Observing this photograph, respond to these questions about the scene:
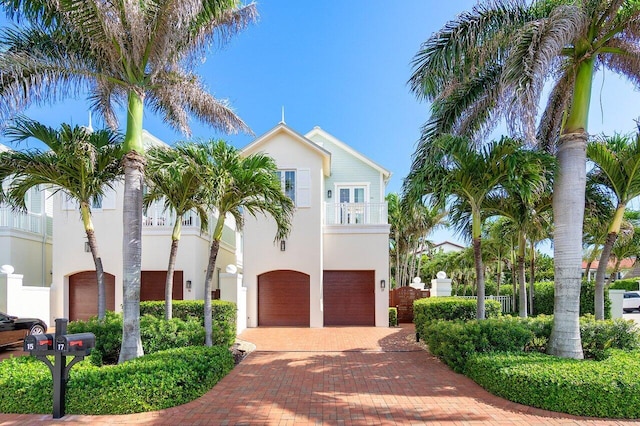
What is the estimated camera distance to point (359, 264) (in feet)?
49.2

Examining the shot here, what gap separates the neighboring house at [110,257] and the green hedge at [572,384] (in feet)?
35.9

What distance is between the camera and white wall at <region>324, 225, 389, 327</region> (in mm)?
14836

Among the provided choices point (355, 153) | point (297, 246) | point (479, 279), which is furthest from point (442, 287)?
point (355, 153)

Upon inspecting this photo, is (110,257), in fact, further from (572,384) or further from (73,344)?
(572,384)

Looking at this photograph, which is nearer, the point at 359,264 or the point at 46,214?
the point at 359,264

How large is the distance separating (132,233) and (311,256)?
25.8 feet

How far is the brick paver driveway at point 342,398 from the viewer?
537 cm

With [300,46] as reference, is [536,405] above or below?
below

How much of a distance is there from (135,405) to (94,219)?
1083 cm

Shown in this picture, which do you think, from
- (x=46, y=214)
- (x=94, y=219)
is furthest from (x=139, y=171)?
(x=46, y=214)

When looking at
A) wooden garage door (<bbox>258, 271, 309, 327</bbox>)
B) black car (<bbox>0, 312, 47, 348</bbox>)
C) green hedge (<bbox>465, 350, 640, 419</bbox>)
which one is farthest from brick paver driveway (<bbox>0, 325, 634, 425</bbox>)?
black car (<bbox>0, 312, 47, 348</bbox>)

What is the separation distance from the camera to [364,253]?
15.0 m

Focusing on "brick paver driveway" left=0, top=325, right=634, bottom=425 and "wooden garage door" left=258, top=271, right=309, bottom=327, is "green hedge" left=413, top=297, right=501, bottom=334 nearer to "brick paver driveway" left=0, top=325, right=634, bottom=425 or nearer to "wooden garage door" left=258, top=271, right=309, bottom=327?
"brick paver driveway" left=0, top=325, right=634, bottom=425

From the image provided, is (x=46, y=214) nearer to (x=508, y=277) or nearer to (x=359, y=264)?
(x=359, y=264)
